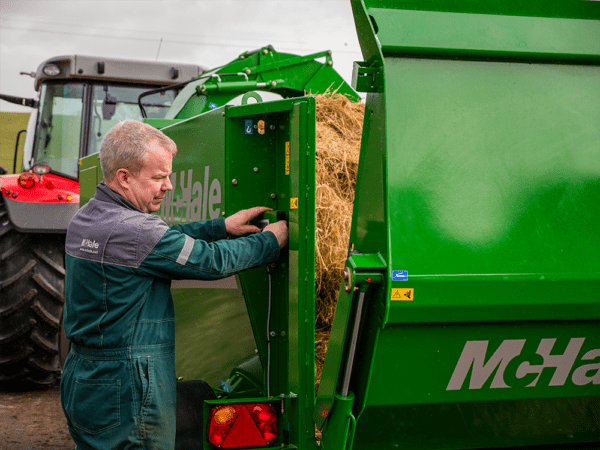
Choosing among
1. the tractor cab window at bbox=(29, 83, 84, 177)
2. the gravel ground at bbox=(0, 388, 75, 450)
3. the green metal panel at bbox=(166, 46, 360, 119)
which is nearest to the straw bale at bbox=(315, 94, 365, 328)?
the green metal panel at bbox=(166, 46, 360, 119)

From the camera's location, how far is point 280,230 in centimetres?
235

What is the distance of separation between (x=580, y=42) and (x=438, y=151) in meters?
0.64

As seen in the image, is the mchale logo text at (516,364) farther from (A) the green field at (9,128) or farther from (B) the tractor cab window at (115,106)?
(A) the green field at (9,128)

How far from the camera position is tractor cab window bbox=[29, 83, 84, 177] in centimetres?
579

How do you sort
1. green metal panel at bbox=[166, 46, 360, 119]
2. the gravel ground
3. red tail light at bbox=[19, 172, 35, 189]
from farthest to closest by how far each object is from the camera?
red tail light at bbox=[19, 172, 35, 189] < green metal panel at bbox=[166, 46, 360, 119] < the gravel ground

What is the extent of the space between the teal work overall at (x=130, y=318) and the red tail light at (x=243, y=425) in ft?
0.52

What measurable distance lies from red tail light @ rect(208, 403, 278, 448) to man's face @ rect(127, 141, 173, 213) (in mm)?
805

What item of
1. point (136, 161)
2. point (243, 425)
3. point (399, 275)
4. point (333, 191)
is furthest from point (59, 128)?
point (399, 275)

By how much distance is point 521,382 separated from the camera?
215cm

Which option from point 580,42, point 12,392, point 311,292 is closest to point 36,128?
point 12,392

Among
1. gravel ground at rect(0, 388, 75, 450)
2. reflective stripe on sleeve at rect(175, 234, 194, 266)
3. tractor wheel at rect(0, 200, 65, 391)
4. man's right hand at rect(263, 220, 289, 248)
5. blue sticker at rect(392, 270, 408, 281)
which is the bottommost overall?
gravel ground at rect(0, 388, 75, 450)

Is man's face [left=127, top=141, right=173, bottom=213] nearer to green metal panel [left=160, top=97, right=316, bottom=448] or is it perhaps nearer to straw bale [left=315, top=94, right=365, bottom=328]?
green metal panel [left=160, top=97, right=316, bottom=448]

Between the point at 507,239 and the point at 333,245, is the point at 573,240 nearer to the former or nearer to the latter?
the point at 507,239

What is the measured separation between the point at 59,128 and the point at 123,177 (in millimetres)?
3847
